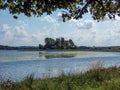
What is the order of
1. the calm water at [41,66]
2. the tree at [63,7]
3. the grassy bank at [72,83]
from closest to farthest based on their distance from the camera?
the tree at [63,7], the grassy bank at [72,83], the calm water at [41,66]

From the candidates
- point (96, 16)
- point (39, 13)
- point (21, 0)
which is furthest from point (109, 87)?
point (21, 0)

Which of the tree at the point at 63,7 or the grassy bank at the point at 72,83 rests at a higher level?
the tree at the point at 63,7

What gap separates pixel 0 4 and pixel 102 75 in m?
10.4

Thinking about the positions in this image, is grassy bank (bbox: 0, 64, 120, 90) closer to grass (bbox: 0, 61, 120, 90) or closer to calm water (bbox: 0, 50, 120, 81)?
grass (bbox: 0, 61, 120, 90)

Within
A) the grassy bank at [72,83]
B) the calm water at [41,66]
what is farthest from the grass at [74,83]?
the calm water at [41,66]

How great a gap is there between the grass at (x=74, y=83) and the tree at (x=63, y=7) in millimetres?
2651

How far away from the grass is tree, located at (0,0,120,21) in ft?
8.70

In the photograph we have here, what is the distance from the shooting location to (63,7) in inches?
303

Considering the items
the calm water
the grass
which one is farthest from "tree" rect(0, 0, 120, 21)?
the calm water

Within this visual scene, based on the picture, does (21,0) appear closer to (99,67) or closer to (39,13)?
(39,13)

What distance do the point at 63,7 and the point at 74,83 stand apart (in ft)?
22.7

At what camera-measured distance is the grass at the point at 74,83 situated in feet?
38.9

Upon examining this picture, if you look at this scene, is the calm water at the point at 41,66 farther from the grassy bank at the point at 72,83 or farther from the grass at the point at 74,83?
the grassy bank at the point at 72,83

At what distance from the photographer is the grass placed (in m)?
11.8
